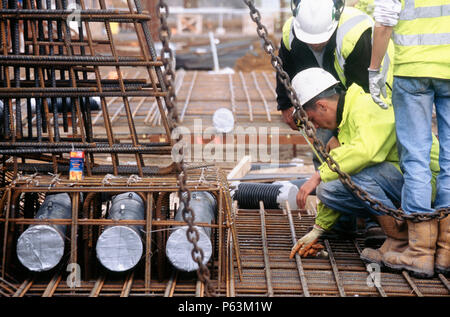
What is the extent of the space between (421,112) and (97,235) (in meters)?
2.22

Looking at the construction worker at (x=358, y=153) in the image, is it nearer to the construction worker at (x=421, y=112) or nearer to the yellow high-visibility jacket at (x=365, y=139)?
the yellow high-visibility jacket at (x=365, y=139)

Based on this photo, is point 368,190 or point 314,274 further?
point 368,190

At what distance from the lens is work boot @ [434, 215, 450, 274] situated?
370cm

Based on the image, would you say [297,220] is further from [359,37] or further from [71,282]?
[71,282]

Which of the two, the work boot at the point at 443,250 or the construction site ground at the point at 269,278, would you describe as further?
the work boot at the point at 443,250

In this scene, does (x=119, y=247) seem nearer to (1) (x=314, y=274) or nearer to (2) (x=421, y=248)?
(1) (x=314, y=274)

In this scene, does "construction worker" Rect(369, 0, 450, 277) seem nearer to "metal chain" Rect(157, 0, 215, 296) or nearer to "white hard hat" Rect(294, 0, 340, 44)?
"white hard hat" Rect(294, 0, 340, 44)

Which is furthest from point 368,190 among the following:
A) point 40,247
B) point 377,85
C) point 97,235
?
point 40,247

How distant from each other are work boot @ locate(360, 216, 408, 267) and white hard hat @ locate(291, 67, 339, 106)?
3.11ft

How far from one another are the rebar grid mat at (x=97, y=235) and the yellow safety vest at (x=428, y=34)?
A: 4.88 feet

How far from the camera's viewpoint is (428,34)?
144 inches

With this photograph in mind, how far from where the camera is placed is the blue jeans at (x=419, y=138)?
3.67 m

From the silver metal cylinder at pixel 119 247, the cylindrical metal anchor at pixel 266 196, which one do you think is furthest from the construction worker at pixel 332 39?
the silver metal cylinder at pixel 119 247

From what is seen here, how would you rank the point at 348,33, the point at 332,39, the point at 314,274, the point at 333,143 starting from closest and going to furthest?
the point at 314,274
the point at 348,33
the point at 333,143
the point at 332,39
